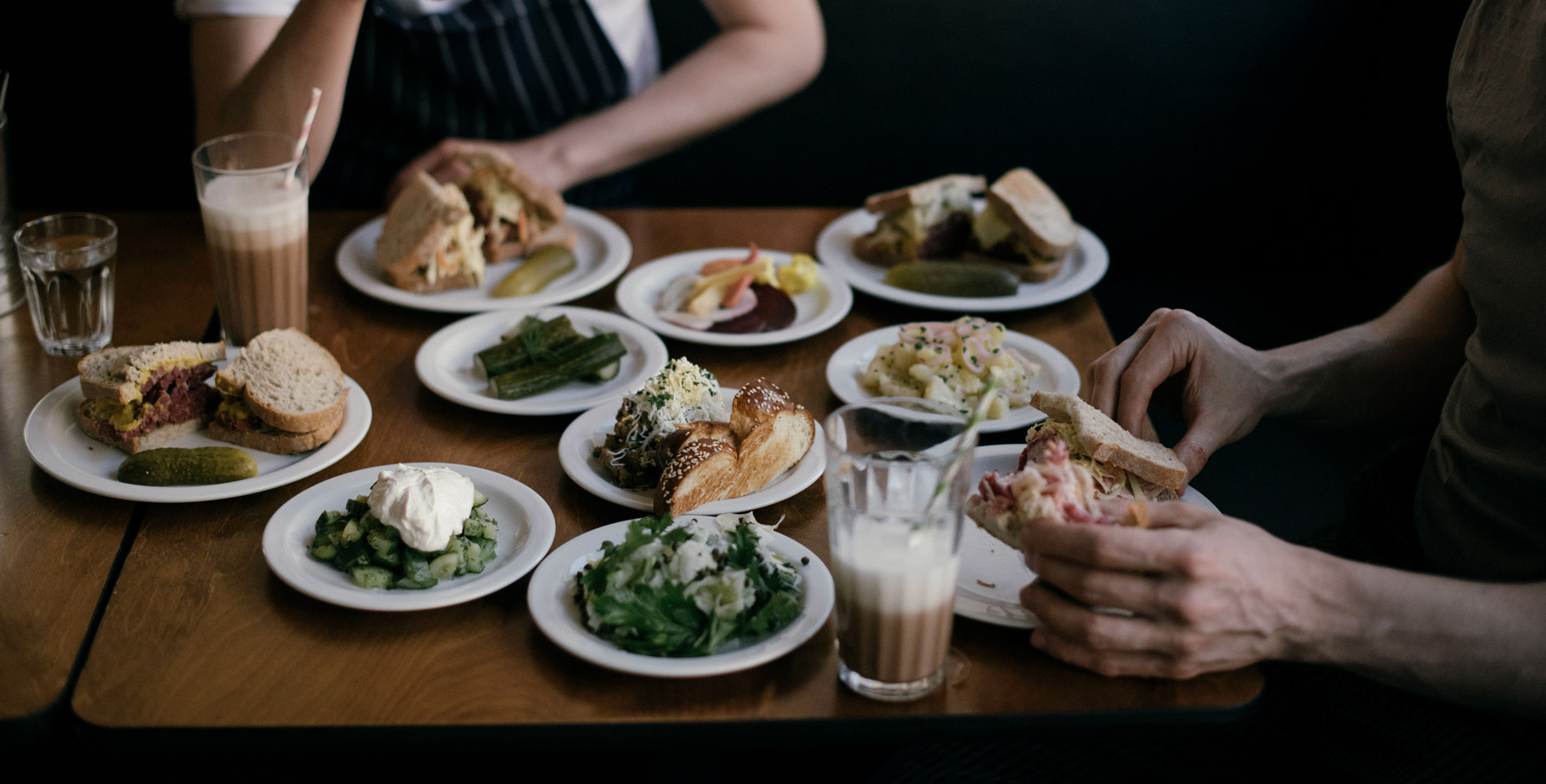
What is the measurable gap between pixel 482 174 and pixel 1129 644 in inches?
68.7

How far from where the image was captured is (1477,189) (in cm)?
161

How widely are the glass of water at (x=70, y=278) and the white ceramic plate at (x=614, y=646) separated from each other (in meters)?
1.10

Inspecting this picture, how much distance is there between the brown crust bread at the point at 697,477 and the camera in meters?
1.47

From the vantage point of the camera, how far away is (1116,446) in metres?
1.49

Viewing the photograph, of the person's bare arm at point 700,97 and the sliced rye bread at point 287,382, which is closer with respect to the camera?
the sliced rye bread at point 287,382

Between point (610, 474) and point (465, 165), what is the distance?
4.02ft

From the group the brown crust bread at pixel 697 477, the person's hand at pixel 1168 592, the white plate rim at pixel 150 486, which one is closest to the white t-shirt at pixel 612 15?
the white plate rim at pixel 150 486

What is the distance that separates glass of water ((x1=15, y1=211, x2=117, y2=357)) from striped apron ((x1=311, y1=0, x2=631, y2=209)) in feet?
3.36

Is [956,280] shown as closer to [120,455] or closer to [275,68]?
[275,68]

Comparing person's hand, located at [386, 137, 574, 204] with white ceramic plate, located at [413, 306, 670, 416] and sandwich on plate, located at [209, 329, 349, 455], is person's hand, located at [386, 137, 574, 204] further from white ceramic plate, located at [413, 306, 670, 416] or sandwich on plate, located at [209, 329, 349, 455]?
sandwich on plate, located at [209, 329, 349, 455]

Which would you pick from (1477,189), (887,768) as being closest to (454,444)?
(887,768)

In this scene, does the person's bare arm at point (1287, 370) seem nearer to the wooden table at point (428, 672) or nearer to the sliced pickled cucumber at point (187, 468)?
the wooden table at point (428, 672)

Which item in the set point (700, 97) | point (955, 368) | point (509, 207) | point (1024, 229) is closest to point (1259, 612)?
point (955, 368)

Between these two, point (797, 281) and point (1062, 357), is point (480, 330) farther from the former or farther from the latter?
point (1062, 357)
